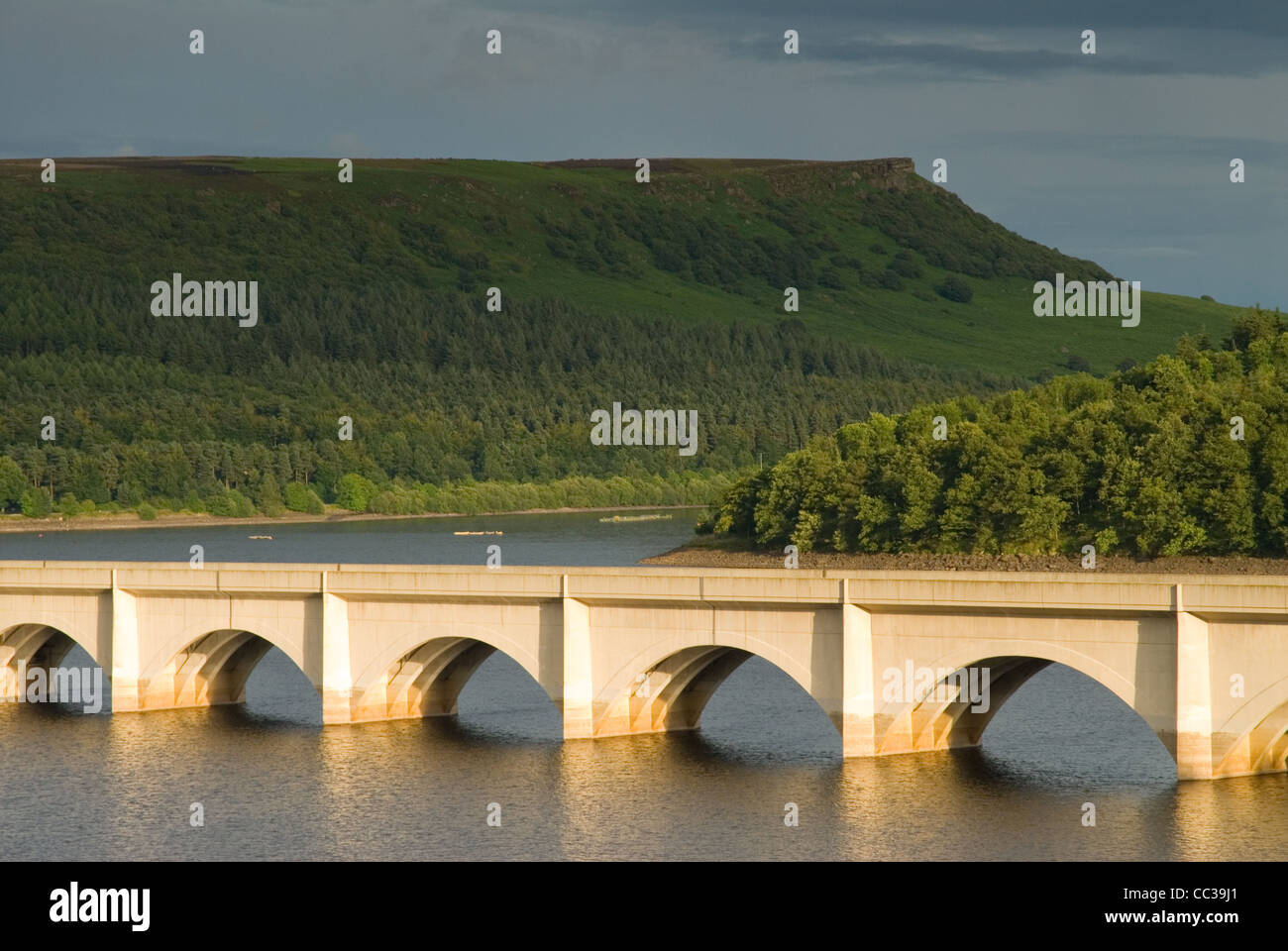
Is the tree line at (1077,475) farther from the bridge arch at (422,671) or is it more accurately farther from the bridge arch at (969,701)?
the bridge arch at (422,671)

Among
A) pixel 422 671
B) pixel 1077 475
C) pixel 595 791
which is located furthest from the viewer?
pixel 1077 475

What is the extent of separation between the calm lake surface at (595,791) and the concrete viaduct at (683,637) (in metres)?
1.21

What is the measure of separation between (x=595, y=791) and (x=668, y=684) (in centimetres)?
767

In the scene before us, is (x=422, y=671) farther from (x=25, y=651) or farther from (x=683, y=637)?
(x=25, y=651)

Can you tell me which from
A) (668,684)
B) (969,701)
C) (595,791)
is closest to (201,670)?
(668,684)

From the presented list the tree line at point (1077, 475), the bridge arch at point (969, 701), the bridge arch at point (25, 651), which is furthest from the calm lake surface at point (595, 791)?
the tree line at point (1077, 475)

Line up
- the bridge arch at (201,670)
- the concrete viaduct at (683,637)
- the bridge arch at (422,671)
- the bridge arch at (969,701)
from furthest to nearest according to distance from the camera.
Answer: the bridge arch at (201,670), the bridge arch at (422,671), the bridge arch at (969,701), the concrete viaduct at (683,637)

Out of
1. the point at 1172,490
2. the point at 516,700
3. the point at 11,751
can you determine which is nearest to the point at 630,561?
the point at 1172,490

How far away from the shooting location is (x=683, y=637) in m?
58.6

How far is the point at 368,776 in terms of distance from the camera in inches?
2298

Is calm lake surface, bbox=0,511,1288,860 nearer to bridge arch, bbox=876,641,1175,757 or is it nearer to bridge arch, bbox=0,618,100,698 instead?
bridge arch, bbox=876,641,1175,757

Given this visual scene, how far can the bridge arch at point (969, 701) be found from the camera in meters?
52.0
